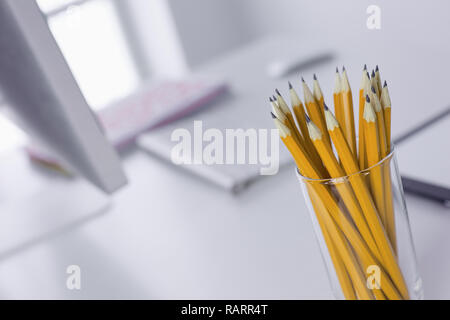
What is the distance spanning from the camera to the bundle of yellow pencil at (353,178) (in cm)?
34

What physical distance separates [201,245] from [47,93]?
0.25 metres

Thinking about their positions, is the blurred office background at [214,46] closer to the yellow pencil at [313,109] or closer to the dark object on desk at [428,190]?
the dark object on desk at [428,190]

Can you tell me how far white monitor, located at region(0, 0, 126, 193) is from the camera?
1.49ft

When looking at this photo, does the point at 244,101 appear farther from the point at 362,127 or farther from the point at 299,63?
the point at 362,127

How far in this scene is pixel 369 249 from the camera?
36cm

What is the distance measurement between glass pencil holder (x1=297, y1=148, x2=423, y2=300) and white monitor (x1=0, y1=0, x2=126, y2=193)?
0.83ft

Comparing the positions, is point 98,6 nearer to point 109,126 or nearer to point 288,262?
point 109,126

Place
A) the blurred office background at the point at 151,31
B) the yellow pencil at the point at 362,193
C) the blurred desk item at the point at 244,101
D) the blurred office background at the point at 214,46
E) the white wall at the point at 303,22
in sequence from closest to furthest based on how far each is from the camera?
the yellow pencil at the point at 362,193
the blurred office background at the point at 214,46
the blurred desk item at the point at 244,101
the white wall at the point at 303,22
the blurred office background at the point at 151,31

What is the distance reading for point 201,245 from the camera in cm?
60

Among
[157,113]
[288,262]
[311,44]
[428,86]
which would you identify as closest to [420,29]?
[311,44]

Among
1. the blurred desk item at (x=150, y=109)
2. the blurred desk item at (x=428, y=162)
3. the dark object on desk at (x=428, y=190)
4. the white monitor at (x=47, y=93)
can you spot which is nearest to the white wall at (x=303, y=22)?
the blurred desk item at (x=150, y=109)

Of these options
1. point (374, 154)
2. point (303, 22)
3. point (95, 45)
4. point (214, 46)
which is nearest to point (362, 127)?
point (374, 154)

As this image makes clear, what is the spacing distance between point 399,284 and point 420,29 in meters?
1.34

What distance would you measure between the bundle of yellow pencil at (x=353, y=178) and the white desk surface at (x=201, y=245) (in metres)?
0.08
